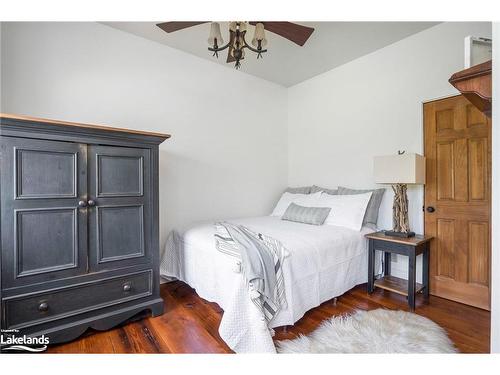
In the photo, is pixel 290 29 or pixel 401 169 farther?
pixel 401 169

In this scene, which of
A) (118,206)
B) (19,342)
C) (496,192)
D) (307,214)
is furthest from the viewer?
(307,214)

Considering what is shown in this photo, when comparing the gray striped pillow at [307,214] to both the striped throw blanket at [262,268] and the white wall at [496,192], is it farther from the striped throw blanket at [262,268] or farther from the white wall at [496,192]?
the white wall at [496,192]

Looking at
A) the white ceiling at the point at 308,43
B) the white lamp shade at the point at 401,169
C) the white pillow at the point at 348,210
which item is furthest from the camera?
the white pillow at the point at 348,210

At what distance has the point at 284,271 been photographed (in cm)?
177

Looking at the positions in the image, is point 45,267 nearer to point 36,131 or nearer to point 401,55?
point 36,131

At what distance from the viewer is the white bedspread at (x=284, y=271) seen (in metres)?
1.58

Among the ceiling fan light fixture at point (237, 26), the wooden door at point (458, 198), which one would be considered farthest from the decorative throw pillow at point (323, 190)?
the ceiling fan light fixture at point (237, 26)

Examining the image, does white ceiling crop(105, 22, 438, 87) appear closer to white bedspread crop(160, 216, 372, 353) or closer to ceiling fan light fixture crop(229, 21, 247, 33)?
ceiling fan light fixture crop(229, 21, 247, 33)

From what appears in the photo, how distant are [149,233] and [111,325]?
0.71 m

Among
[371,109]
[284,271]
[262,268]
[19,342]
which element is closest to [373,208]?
[371,109]

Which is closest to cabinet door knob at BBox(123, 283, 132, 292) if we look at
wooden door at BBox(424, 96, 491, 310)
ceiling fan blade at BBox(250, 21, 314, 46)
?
ceiling fan blade at BBox(250, 21, 314, 46)

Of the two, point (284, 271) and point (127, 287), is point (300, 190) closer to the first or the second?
point (284, 271)

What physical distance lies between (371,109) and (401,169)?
3.29 ft

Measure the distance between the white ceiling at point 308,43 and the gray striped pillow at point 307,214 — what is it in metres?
1.83
